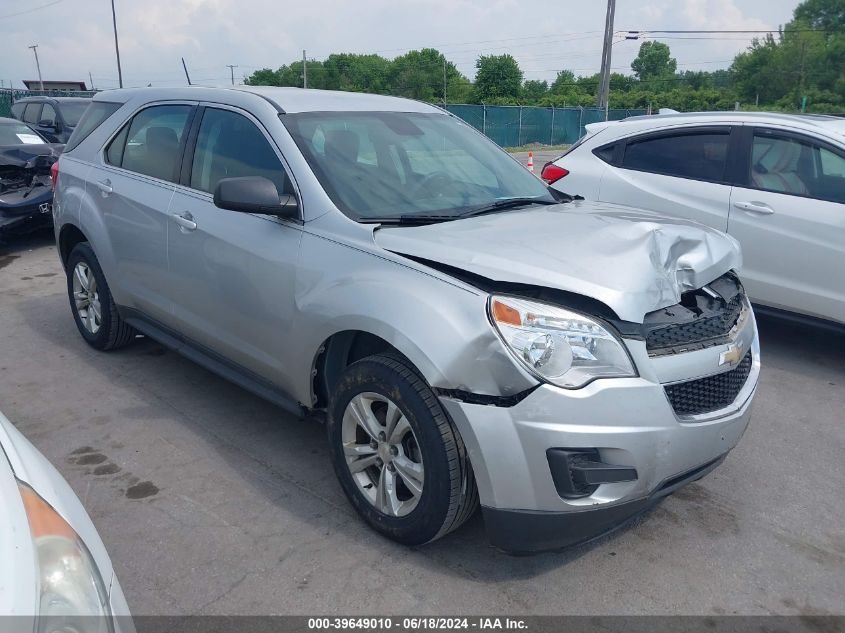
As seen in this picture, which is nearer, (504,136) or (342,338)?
(342,338)

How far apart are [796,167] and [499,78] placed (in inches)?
2823

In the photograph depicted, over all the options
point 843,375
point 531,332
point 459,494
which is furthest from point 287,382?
point 843,375

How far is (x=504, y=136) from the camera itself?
36469 millimetres

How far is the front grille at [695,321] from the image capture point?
9.18 feet

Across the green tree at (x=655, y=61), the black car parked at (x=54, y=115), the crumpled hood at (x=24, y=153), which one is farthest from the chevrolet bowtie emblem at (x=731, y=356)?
the green tree at (x=655, y=61)

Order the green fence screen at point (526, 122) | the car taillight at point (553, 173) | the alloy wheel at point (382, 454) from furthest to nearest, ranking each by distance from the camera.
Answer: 1. the green fence screen at point (526, 122)
2. the car taillight at point (553, 173)
3. the alloy wheel at point (382, 454)

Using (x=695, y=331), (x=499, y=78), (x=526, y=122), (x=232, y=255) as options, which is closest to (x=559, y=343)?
(x=695, y=331)

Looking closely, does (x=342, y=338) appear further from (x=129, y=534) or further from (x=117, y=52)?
(x=117, y=52)

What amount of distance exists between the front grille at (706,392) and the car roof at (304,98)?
2.28 metres

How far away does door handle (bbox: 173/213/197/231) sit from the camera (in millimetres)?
4039

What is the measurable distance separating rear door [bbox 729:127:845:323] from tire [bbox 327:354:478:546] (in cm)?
346

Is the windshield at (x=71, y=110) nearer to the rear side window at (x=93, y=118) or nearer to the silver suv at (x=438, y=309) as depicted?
Result: the rear side window at (x=93, y=118)

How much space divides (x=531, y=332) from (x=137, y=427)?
2584 millimetres

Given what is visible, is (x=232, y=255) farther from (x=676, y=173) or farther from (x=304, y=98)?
(x=676, y=173)
